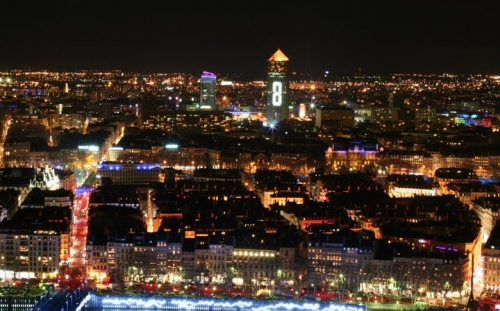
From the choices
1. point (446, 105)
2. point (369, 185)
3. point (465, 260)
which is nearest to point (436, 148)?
point (369, 185)

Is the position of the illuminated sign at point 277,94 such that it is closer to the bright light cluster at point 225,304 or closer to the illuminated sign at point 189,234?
the illuminated sign at point 189,234

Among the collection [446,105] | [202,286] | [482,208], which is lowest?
[202,286]

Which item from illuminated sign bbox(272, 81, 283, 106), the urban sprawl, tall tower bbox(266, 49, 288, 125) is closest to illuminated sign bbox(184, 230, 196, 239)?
the urban sprawl

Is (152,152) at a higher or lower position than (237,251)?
higher

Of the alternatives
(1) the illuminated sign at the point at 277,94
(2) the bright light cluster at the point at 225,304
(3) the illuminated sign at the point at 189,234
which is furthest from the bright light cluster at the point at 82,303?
(1) the illuminated sign at the point at 277,94

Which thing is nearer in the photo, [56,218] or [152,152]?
[56,218]

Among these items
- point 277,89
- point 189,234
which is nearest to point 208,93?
point 277,89

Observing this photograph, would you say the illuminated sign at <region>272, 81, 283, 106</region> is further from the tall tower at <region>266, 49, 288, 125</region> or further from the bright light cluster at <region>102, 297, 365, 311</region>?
the bright light cluster at <region>102, 297, 365, 311</region>

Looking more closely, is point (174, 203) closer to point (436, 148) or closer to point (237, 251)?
point (237, 251)
